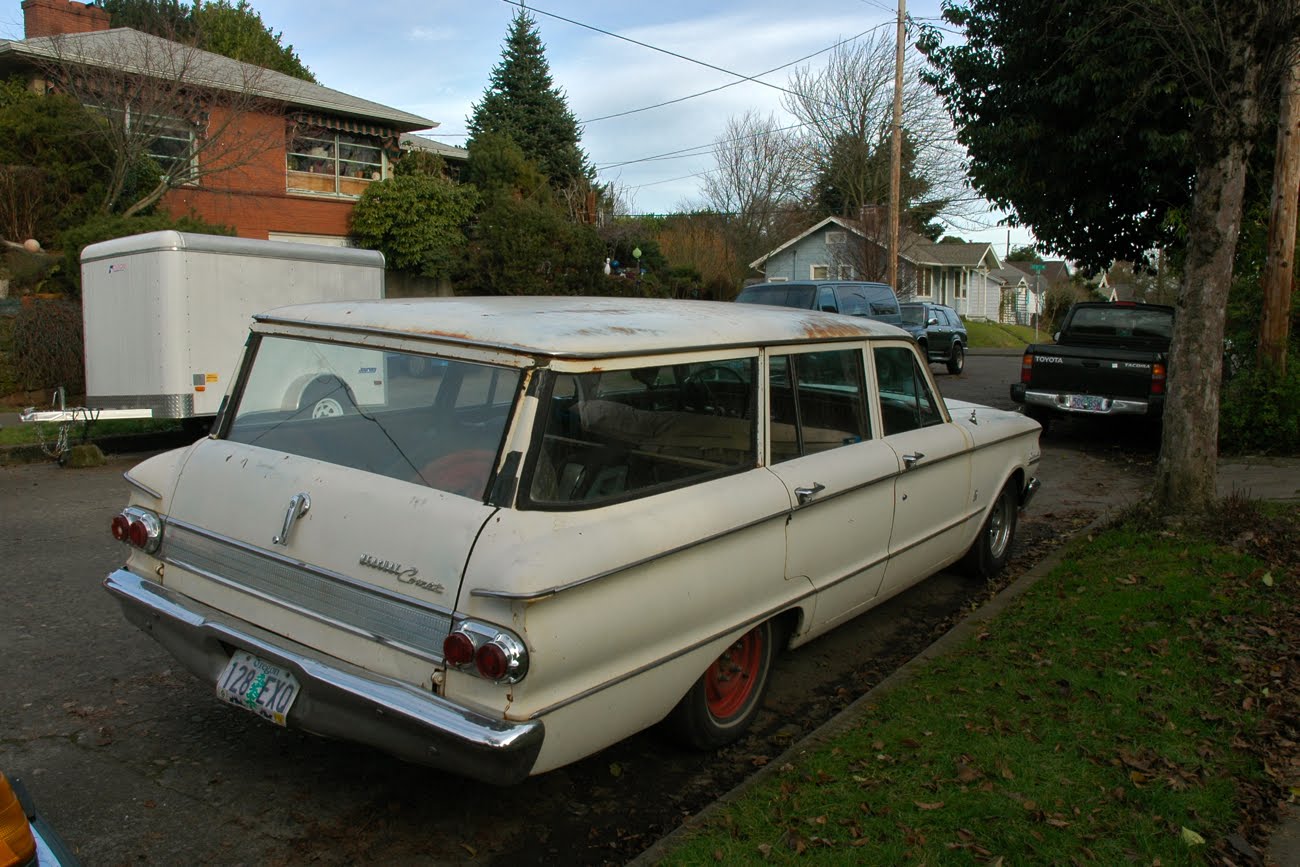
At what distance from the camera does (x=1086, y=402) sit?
40.0 feet

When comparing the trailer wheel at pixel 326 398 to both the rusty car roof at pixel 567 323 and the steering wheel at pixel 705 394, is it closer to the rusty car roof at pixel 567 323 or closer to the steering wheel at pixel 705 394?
the rusty car roof at pixel 567 323

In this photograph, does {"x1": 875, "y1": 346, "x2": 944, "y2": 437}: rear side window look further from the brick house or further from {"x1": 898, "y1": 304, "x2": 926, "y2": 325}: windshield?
the brick house

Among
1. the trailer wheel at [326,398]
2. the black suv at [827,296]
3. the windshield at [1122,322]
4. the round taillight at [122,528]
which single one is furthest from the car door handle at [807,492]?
the black suv at [827,296]

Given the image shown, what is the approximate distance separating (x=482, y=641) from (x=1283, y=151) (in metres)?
11.2

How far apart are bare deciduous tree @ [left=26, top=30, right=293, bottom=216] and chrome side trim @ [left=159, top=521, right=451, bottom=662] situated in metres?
18.2

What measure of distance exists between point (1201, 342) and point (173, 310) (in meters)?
9.87

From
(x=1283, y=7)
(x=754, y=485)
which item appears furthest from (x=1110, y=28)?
(x=754, y=485)

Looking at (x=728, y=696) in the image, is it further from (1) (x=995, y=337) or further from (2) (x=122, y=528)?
(1) (x=995, y=337)

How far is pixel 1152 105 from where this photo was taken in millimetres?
11938

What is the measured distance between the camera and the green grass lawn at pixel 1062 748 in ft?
10.6

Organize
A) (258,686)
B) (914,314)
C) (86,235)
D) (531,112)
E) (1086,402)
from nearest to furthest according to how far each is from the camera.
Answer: (258,686)
(1086,402)
(86,235)
(914,314)
(531,112)

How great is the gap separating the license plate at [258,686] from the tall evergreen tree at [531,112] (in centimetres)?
3750

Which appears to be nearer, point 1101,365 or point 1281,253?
point 1281,253

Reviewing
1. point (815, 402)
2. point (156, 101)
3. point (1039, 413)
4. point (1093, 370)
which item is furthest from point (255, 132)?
point (815, 402)
